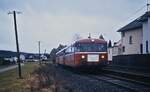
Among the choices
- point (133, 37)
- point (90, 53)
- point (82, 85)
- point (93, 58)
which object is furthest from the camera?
point (133, 37)

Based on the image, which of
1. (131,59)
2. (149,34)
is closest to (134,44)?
(149,34)

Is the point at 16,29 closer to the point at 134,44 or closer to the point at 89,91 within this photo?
the point at 89,91

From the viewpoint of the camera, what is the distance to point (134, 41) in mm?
59094

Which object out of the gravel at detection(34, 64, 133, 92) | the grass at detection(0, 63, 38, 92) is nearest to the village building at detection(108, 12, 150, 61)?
the grass at detection(0, 63, 38, 92)

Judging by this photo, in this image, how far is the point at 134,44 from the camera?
59.0m

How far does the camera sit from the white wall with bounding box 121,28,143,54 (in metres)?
57.0

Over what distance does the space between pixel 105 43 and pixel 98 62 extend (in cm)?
210

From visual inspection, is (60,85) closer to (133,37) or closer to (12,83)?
(12,83)

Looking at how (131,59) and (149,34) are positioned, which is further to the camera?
(149,34)

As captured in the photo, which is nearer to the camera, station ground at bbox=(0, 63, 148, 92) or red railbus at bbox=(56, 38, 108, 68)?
station ground at bbox=(0, 63, 148, 92)

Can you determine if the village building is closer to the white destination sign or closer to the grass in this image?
the white destination sign

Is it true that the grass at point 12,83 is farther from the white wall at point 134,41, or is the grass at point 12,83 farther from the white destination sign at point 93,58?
the white wall at point 134,41

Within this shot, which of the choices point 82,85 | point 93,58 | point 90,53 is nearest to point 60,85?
point 82,85

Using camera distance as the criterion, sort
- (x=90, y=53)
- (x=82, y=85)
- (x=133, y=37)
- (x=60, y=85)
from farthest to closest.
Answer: (x=133, y=37) → (x=90, y=53) → (x=60, y=85) → (x=82, y=85)
